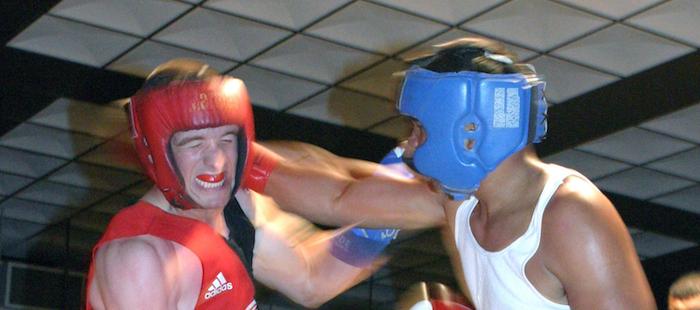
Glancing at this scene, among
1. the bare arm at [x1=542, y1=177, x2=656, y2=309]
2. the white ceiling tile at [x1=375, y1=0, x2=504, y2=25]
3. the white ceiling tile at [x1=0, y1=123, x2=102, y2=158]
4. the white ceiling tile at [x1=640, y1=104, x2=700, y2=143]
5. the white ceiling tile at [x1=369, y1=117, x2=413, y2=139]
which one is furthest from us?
the white ceiling tile at [x1=0, y1=123, x2=102, y2=158]

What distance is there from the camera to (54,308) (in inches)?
531

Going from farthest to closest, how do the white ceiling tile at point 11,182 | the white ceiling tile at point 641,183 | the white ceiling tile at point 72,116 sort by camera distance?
the white ceiling tile at point 11,182, the white ceiling tile at point 641,183, the white ceiling tile at point 72,116

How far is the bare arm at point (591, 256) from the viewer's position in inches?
121

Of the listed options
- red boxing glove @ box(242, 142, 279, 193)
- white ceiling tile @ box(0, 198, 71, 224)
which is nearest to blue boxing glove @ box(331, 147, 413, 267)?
red boxing glove @ box(242, 142, 279, 193)

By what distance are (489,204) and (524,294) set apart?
1.03 feet

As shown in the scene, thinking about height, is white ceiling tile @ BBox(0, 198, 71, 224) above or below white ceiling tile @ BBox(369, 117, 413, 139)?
below

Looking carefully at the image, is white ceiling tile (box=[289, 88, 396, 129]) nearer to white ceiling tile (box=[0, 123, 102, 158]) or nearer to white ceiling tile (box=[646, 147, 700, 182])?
white ceiling tile (box=[0, 123, 102, 158])

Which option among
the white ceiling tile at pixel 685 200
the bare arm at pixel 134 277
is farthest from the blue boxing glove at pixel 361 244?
the white ceiling tile at pixel 685 200

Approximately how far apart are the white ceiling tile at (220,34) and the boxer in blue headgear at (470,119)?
18.0 feet

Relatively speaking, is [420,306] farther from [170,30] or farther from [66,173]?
[66,173]

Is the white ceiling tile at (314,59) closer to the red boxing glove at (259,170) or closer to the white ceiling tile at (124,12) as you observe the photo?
the white ceiling tile at (124,12)

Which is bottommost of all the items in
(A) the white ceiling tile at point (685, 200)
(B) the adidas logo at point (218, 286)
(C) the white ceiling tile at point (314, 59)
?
(A) the white ceiling tile at point (685, 200)

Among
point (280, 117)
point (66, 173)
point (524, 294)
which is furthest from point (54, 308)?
point (524, 294)

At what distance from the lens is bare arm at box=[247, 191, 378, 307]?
3.87 meters
